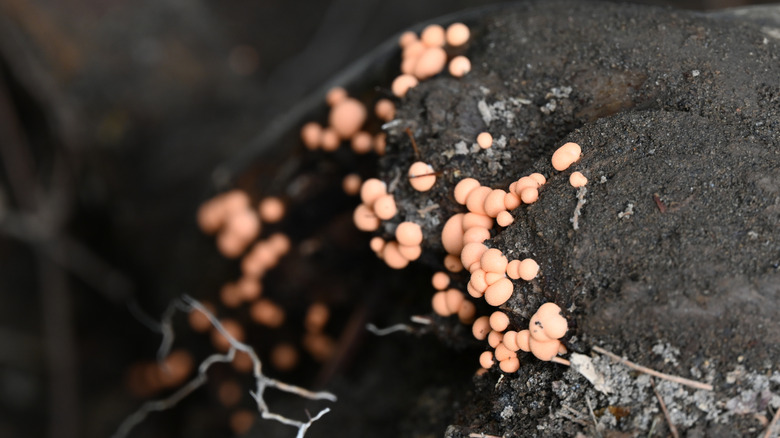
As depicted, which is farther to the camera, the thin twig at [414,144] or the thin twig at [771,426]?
the thin twig at [414,144]

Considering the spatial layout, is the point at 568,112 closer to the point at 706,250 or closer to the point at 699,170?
the point at 699,170

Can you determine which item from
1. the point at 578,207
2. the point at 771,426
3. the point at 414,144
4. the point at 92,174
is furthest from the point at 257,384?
the point at 92,174

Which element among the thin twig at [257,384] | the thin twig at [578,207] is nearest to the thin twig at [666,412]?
the thin twig at [578,207]

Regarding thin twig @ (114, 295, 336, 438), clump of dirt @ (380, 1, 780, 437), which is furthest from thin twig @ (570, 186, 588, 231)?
thin twig @ (114, 295, 336, 438)

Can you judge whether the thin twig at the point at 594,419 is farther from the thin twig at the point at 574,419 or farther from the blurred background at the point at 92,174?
the blurred background at the point at 92,174

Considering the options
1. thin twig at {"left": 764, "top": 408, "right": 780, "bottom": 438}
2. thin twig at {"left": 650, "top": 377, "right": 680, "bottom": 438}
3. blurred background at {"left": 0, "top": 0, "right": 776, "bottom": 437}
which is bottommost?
thin twig at {"left": 764, "top": 408, "right": 780, "bottom": 438}

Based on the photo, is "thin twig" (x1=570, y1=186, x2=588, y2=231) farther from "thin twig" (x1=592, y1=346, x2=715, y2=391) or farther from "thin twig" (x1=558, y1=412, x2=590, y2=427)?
"thin twig" (x1=558, y1=412, x2=590, y2=427)

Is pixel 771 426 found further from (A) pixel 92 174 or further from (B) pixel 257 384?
(A) pixel 92 174
